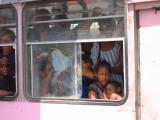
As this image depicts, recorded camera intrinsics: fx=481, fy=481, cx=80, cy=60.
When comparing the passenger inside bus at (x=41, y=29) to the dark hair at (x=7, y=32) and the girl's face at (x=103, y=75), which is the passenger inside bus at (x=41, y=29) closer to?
the dark hair at (x=7, y=32)

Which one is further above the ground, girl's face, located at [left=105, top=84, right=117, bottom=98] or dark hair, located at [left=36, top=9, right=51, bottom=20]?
dark hair, located at [left=36, top=9, right=51, bottom=20]

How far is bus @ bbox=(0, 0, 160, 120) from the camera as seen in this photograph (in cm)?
467

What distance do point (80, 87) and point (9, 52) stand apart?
1139mm

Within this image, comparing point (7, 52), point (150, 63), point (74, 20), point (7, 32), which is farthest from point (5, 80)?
point (150, 63)

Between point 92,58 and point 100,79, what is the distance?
25cm

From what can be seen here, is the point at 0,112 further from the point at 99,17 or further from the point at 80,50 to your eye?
the point at 99,17

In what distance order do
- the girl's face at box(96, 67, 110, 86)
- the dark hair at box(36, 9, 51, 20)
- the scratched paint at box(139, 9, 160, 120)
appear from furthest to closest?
the dark hair at box(36, 9, 51, 20) → the girl's face at box(96, 67, 110, 86) → the scratched paint at box(139, 9, 160, 120)

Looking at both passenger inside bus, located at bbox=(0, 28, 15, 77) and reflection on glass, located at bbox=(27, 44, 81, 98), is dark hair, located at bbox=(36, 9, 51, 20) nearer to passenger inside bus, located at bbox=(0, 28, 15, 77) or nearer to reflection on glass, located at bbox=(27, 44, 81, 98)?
reflection on glass, located at bbox=(27, 44, 81, 98)

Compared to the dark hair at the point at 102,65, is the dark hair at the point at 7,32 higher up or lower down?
higher up

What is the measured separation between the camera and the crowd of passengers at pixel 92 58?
16.0 ft

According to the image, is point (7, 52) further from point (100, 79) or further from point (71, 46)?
point (100, 79)

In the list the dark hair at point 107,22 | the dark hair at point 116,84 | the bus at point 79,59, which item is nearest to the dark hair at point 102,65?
the bus at point 79,59

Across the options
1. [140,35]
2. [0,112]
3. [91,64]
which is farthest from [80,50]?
[0,112]

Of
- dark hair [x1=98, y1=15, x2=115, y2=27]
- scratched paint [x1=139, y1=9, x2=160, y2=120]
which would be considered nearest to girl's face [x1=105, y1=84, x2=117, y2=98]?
scratched paint [x1=139, y1=9, x2=160, y2=120]
